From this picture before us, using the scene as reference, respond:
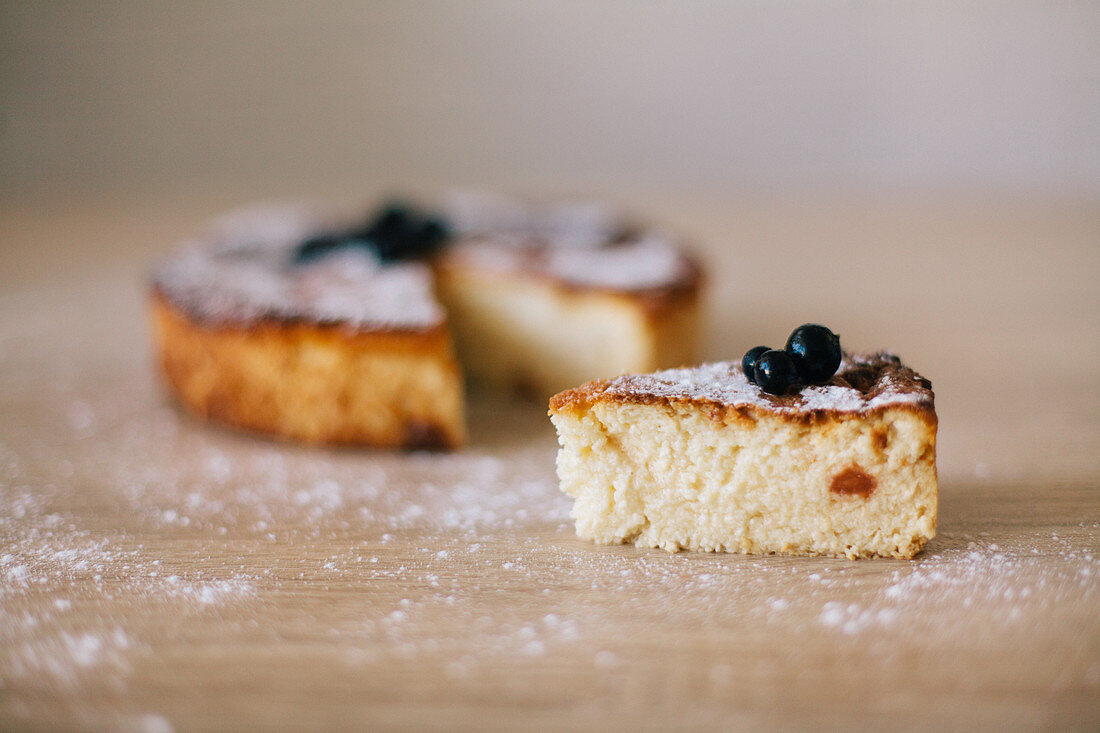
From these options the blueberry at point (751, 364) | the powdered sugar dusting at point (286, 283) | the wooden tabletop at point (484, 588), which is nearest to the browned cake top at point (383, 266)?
the powdered sugar dusting at point (286, 283)

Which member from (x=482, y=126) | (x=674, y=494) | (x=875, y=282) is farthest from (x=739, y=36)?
(x=674, y=494)

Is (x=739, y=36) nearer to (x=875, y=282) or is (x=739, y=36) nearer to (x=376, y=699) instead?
(x=875, y=282)

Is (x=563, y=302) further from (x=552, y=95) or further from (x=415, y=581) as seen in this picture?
(x=552, y=95)

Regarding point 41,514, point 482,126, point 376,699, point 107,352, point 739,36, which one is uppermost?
point 739,36

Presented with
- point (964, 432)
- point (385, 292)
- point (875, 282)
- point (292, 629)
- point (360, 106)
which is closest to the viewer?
point (292, 629)

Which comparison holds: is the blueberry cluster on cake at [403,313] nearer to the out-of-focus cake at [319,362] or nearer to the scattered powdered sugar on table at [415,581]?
the out-of-focus cake at [319,362]
